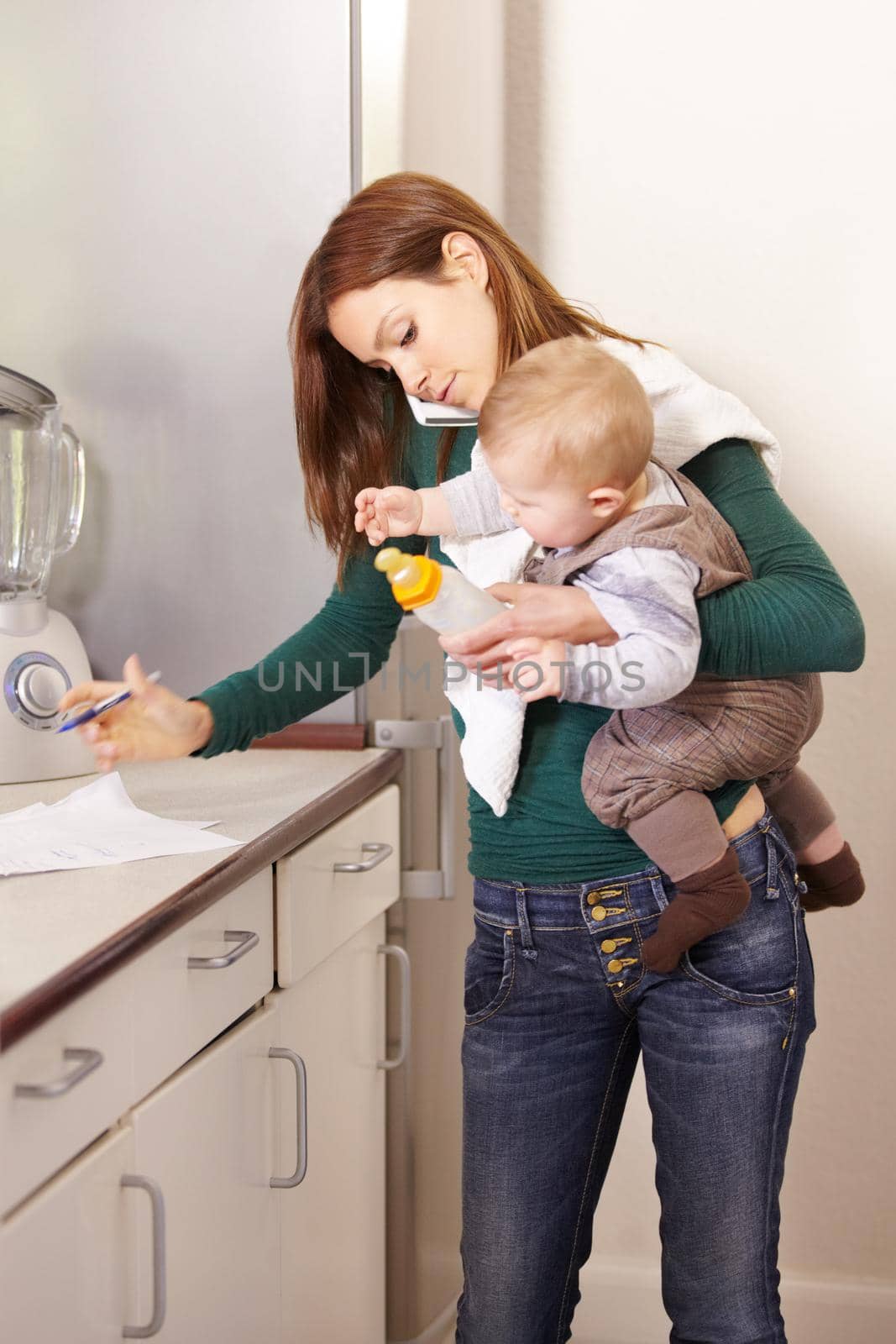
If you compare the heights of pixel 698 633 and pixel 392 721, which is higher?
pixel 698 633

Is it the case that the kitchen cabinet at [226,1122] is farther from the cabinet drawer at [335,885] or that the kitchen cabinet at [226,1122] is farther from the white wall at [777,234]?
the white wall at [777,234]

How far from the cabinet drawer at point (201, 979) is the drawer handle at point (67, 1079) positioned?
86 millimetres

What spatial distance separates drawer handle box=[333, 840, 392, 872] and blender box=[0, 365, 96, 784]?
0.33m

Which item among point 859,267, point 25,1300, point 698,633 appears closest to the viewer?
point 25,1300

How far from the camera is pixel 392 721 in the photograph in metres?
1.47

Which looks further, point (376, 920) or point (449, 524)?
point (376, 920)

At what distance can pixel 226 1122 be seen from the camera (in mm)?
1006

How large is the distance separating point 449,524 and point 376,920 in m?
0.59

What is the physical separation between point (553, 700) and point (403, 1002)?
21.5 inches

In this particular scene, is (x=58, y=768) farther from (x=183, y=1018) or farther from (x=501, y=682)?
(x=501, y=682)

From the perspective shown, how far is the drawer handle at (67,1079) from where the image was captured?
68cm

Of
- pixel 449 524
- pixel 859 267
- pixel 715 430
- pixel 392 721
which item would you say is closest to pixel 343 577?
pixel 449 524

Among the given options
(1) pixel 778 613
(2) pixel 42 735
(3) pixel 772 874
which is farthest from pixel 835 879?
(2) pixel 42 735

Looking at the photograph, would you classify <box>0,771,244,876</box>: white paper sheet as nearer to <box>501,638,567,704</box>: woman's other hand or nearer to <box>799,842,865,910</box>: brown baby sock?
<box>501,638,567,704</box>: woman's other hand
